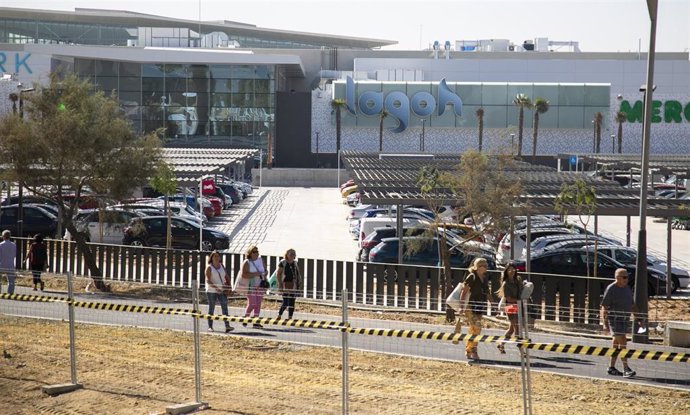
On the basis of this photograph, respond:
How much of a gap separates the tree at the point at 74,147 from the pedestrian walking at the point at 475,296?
36.3ft

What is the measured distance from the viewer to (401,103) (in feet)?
272

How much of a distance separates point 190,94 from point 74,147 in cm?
5703

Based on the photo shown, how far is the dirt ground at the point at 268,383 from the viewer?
1333 centimetres

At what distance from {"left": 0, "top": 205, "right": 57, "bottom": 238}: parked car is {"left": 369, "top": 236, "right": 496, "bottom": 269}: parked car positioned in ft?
42.9

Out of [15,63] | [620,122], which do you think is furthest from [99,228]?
[620,122]

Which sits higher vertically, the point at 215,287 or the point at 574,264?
the point at 215,287

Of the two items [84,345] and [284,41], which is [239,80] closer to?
[84,345]

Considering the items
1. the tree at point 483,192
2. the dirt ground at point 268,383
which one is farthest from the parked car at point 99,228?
the dirt ground at point 268,383

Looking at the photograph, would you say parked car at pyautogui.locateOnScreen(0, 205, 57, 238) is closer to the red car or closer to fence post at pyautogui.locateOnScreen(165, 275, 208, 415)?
the red car

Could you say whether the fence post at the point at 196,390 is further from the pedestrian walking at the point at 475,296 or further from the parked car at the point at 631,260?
the parked car at the point at 631,260

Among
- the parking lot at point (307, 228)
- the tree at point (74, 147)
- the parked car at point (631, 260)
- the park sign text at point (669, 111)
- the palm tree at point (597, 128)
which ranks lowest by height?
the parking lot at point (307, 228)

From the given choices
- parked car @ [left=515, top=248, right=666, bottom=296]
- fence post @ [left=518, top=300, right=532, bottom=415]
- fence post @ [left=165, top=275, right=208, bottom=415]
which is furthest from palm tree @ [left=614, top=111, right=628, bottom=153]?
fence post @ [left=518, top=300, right=532, bottom=415]

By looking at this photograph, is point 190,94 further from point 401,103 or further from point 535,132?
point 535,132

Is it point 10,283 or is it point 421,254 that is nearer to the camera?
point 10,283
